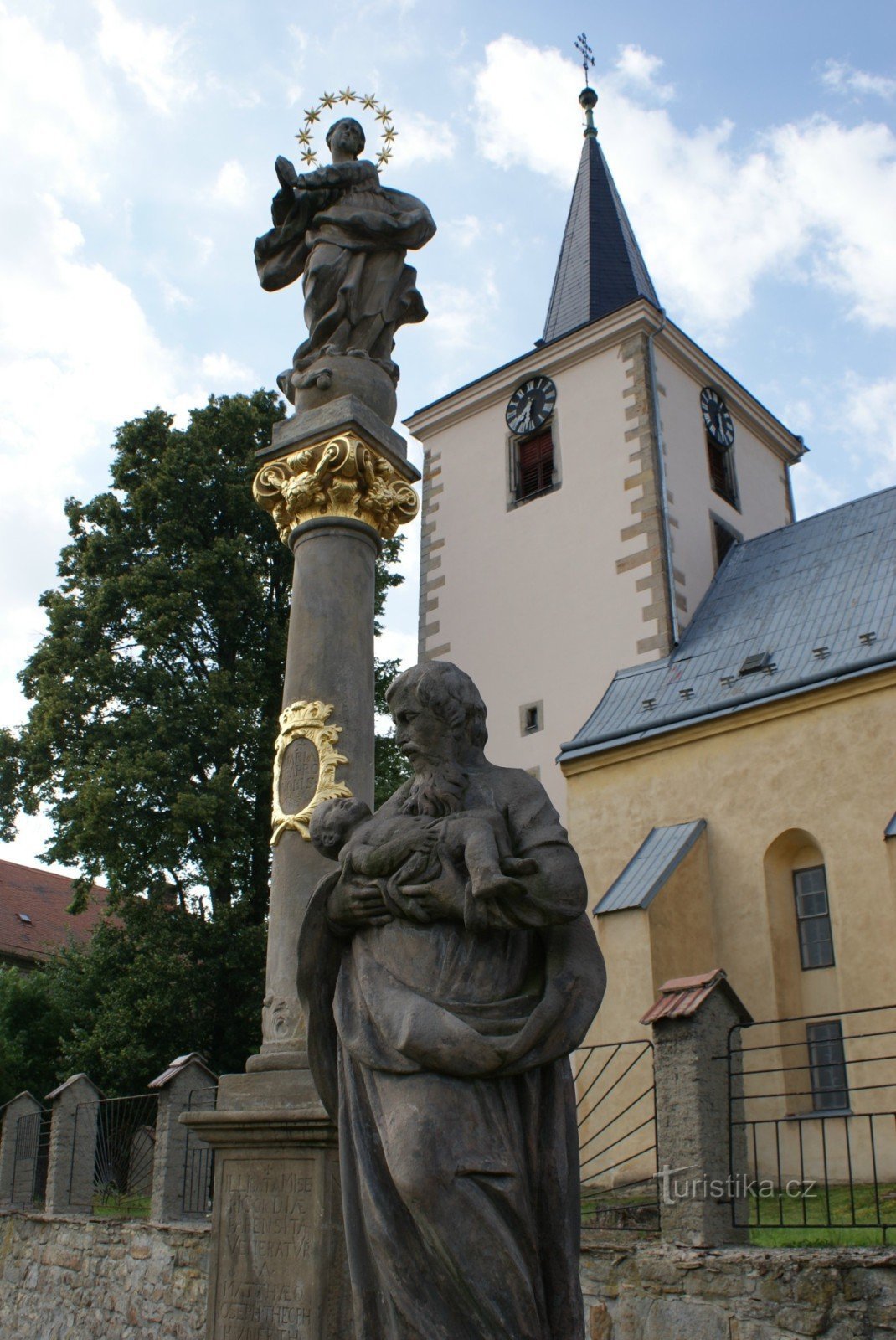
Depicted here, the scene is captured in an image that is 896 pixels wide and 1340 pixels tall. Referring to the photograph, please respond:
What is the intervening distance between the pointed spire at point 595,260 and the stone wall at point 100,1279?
55.0 ft

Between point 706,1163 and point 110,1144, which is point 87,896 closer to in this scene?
point 110,1144

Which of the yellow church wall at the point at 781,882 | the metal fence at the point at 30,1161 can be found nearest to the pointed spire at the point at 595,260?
the yellow church wall at the point at 781,882

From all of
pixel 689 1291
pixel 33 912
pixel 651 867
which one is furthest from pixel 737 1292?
pixel 33 912

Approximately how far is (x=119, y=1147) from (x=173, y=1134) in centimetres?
255

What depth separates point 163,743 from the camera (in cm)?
1870

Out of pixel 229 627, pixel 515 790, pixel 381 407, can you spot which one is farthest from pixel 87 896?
pixel 515 790

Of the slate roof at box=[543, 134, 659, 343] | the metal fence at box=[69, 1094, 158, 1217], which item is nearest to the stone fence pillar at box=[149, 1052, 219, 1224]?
the metal fence at box=[69, 1094, 158, 1217]

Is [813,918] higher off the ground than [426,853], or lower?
higher

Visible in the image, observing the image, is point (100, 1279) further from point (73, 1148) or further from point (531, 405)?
point (531, 405)

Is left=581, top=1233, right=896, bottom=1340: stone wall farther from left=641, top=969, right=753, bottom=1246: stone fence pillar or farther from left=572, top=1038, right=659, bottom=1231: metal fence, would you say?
left=572, top=1038, right=659, bottom=1231: metal fence

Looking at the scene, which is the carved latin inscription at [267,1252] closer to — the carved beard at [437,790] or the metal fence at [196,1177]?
the carved beard at [437,790]

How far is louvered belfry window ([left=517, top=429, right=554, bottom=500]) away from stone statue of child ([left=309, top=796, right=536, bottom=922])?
18989 mm

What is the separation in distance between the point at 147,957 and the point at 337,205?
43.1 ft

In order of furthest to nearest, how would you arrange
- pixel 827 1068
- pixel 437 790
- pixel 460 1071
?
1. pixel 827 1068
2. pixel 437 790
3. pixel 460 1071
